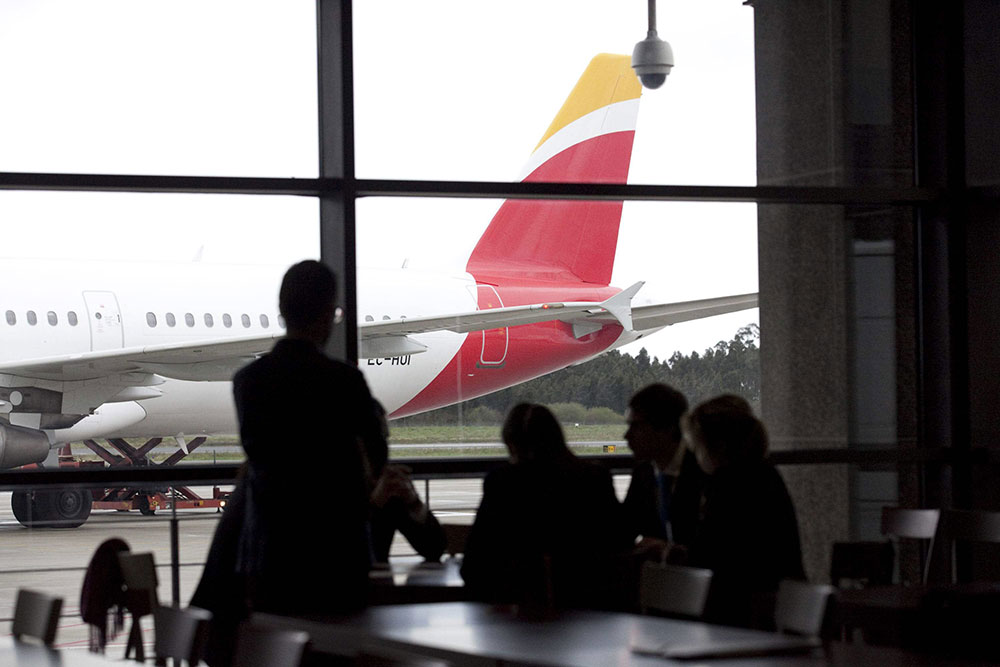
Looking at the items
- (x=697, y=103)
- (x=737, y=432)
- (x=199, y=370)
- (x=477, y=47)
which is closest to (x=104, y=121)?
(x=199, y=370)

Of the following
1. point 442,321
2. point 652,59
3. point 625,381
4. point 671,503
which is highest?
point 652,59

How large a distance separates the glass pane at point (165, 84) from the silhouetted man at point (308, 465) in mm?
1794

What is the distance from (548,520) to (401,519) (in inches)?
19.4

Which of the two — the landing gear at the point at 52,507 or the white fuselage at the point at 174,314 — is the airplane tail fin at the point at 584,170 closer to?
the white fuselage at the point at 174,314

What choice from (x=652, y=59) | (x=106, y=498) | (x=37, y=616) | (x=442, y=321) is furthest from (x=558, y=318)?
(x=37, y=616)

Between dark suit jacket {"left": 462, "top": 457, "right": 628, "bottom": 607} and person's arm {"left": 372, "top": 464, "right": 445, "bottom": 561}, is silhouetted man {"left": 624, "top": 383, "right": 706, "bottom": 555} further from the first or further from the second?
person's arm {"left": 372, "top": 464, "right": 445, "bottom": 561}

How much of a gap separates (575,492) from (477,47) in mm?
2081

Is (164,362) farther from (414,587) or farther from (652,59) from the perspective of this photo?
(414,587)

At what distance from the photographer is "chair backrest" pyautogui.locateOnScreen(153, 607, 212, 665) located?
76.0 inches

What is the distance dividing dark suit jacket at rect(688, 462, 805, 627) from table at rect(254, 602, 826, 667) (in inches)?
15.2

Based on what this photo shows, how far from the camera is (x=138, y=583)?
2.65 meters

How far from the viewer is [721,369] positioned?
15.8 feet

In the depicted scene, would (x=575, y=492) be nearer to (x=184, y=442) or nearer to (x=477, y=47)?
(x=184, y=442)

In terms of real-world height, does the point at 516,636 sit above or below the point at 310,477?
below
